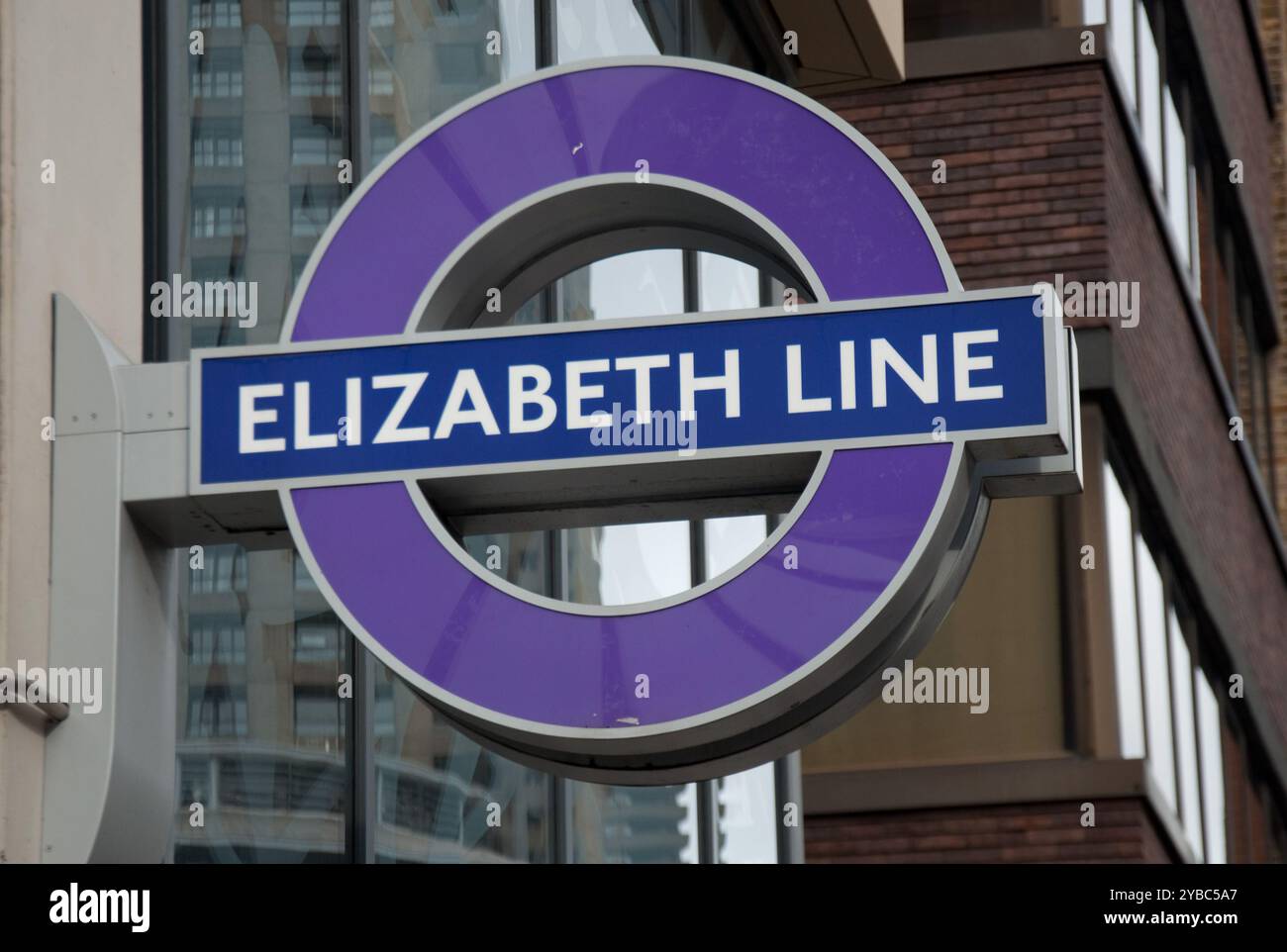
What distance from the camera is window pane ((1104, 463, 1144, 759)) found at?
41.8ft

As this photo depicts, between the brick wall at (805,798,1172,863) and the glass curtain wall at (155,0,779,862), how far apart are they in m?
4.90

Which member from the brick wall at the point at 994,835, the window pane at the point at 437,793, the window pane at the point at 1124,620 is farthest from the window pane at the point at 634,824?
the window pane at the point at 1124,620

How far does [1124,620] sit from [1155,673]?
2.39ft

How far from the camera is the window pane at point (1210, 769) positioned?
14.9 metres

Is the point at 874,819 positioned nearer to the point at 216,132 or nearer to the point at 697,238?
the point at 216,132

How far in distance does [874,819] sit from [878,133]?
3.74m

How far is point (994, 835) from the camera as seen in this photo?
509 inches

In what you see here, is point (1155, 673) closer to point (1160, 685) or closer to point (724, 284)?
point (1160, 685)

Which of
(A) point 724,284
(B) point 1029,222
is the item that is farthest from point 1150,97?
(A) point 724,284

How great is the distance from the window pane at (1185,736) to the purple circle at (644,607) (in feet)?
33.1

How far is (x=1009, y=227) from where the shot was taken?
13211 mm

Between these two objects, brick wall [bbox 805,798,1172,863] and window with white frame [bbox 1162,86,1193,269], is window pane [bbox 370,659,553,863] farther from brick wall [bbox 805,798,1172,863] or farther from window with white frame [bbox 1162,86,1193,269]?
window with white frame [bbox 1162,86,1193,269]

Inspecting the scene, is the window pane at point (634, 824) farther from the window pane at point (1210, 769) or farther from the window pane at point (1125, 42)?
the window pane at point (1210, 769)
